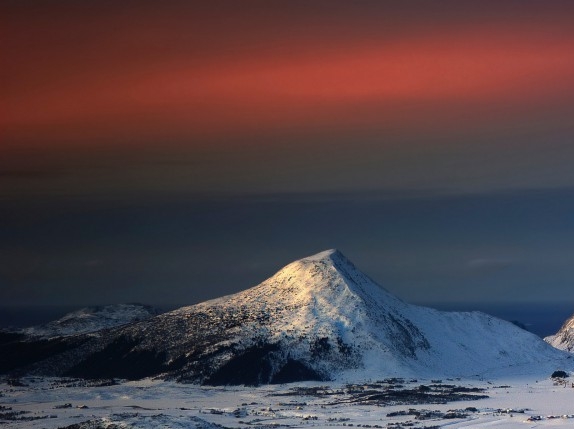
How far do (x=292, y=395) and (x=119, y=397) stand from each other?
26.3m

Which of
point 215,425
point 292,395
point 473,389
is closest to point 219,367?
point 292,395

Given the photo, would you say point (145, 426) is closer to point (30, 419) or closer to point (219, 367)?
point (30, 419)

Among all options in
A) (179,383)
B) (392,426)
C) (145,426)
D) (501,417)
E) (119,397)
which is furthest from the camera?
(179,383)

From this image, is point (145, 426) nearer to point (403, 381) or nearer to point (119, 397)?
point (119, 397)

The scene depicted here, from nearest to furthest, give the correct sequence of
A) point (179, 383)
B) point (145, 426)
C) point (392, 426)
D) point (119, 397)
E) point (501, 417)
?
point (145, 426) → point (392, 426) → point (501, 417) → point (119, 397) → point (179, 383)

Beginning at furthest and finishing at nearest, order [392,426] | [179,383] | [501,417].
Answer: [179,383]
[501,417]
[392,426]

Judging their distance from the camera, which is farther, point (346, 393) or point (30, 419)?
point (346, 393)

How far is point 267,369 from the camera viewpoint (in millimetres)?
198000

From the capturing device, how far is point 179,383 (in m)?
192

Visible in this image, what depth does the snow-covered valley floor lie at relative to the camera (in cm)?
14425

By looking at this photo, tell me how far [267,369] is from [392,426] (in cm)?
5891

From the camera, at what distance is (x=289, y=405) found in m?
165

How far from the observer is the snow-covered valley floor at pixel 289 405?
144 meters

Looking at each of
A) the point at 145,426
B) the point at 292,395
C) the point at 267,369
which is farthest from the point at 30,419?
the point at 267,369
